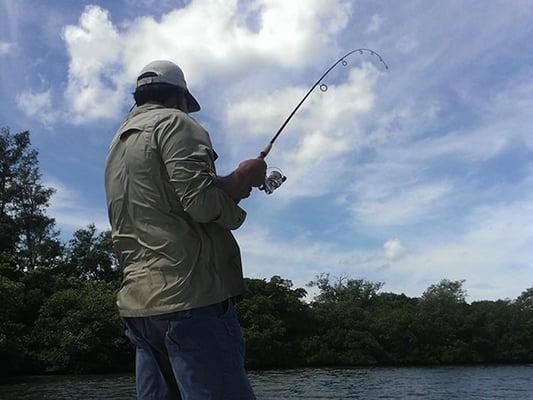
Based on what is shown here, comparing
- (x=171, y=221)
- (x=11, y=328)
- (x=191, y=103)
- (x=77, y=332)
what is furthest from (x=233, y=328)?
(x=77, y=332)

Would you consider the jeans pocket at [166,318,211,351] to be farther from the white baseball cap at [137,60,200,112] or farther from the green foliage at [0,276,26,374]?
the green foliage at [0,276,26,374]

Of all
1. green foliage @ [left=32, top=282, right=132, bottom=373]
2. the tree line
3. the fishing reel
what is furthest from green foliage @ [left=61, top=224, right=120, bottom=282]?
the fishing reel

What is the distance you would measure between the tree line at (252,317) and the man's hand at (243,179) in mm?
30033

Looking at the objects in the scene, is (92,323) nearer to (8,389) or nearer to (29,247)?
(8,389)

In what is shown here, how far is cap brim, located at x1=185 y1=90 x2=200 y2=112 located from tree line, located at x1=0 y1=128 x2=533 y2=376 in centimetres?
2968

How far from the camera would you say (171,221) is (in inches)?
87.7

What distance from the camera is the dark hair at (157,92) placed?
253 cm

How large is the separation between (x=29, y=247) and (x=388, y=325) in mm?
32109

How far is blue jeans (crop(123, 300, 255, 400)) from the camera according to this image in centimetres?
212

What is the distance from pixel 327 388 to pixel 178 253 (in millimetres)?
29358

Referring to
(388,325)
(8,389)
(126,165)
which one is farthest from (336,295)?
(126,165)

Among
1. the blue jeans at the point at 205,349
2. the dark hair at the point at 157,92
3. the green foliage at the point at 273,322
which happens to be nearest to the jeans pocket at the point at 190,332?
the blue jeans at the point at 205,349

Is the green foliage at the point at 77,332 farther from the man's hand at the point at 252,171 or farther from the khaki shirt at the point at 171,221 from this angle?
the man's hand at the point at 252,171

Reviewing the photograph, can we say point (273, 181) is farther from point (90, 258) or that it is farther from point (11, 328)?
point (90, 258)
